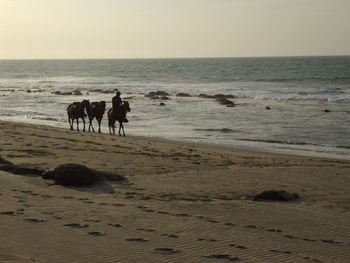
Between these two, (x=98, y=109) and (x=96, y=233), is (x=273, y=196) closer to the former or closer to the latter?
(x=96, y=233)

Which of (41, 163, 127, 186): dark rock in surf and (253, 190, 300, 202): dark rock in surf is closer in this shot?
(253, 190, 300, 202): dark rock in surf

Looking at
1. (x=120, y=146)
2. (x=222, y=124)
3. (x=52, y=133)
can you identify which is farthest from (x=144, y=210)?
(x=222, y=124)

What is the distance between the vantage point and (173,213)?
912 cm

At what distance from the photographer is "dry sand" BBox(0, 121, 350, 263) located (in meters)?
7.10

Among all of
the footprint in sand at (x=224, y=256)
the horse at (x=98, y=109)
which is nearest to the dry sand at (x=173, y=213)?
the footprint in sand at (x=224, y=256)

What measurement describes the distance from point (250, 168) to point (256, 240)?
256 inches

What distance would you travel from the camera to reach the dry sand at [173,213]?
710 cm

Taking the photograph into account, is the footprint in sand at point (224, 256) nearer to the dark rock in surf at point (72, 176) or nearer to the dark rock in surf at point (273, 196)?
the dark rock in surf at point (273, 196)

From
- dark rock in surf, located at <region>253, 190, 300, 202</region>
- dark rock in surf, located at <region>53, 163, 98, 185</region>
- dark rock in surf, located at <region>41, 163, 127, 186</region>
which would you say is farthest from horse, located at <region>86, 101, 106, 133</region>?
dark rock in surf, located at <region>253, 190, 300, 202</region>

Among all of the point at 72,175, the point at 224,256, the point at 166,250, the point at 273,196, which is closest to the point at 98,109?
the point at 72,175

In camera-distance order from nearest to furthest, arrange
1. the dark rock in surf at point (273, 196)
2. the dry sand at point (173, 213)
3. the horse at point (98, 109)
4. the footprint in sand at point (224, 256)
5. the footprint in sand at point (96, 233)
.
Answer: the footprint in sand at point (224, 256) → the dry sand at point (173, 213) → the footprint in sand at point (96, 233) → the dark rock in surf at point (273, 196) → the horse at point (98, 109)

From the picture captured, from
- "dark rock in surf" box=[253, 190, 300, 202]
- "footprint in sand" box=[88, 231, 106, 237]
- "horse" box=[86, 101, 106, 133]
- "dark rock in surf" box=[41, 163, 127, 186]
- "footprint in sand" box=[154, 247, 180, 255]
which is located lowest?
"dark rock in surf" box=[253, 190, 300, 202]

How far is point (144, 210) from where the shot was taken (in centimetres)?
918

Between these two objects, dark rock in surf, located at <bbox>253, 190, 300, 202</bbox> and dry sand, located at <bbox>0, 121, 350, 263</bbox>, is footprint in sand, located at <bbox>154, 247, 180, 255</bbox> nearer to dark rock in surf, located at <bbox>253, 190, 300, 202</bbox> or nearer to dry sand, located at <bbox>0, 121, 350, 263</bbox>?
dry sand, located at <bbox>0, 121, 350, 263</bbox>
